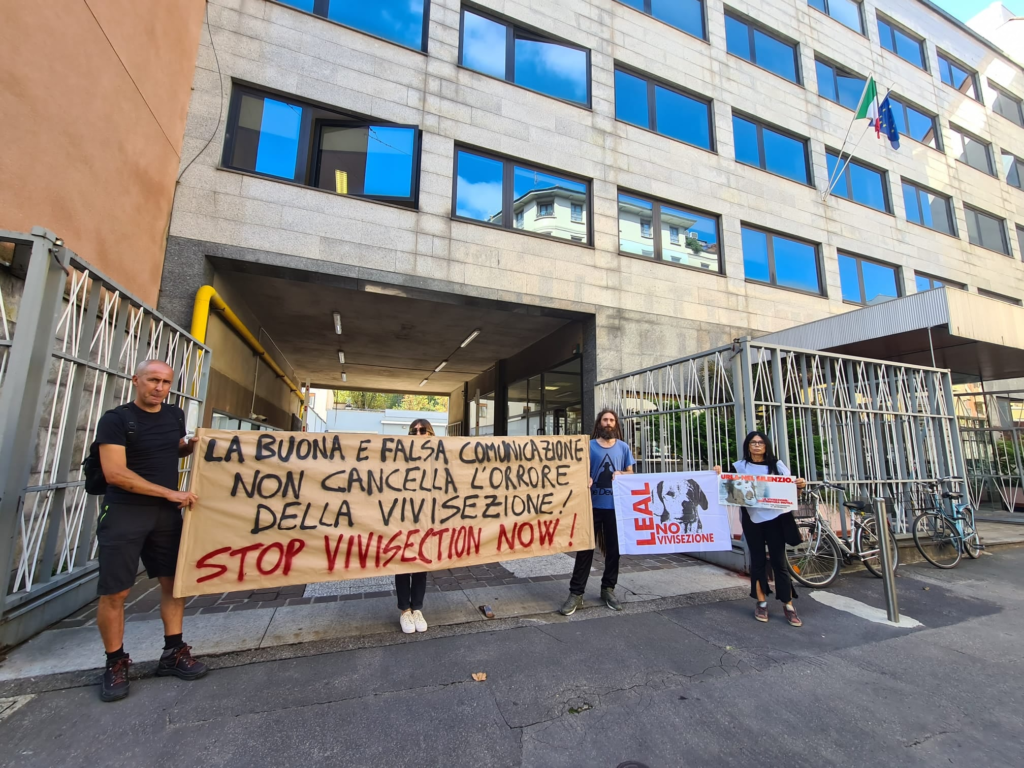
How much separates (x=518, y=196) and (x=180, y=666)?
29.3 feet

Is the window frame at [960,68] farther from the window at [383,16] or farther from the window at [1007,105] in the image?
the window at [383,16]

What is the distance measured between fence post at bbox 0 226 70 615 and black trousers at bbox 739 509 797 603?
5999mm

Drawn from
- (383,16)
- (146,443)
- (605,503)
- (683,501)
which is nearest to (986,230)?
(683,501)

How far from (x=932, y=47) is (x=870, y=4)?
3.58m

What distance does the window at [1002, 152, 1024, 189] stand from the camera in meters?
18.1

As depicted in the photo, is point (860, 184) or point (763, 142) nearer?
point (763, 142)

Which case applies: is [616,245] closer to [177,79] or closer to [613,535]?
[613,535]

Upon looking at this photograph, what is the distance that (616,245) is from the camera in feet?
32.6

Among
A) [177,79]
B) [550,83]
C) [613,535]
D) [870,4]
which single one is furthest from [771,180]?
[177,79]

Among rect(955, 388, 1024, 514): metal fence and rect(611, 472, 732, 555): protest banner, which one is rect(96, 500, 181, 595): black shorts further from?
rect(955, 388, 1024, 514): metal fence

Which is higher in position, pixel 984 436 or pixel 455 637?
pixel 984 436

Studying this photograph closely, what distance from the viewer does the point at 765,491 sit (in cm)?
448

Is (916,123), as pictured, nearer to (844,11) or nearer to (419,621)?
(844,11)

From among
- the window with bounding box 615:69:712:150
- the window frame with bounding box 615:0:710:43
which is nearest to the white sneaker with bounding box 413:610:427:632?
the window with bounding box 615:69:712:150
